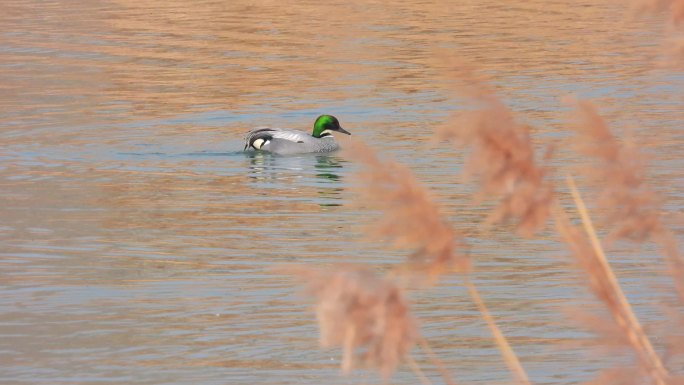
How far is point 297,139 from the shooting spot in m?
16.7

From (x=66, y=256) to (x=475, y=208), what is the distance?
11.1 ft

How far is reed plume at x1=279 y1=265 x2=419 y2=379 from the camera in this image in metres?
3.21

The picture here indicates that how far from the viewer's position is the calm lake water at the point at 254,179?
7375 mm

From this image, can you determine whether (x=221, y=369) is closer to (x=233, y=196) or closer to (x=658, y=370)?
(x=658, y=370)

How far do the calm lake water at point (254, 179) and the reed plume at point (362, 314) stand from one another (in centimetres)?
65

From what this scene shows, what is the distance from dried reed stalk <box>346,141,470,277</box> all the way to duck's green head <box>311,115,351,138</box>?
13112 mm

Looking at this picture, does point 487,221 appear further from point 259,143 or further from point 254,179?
point 259,143

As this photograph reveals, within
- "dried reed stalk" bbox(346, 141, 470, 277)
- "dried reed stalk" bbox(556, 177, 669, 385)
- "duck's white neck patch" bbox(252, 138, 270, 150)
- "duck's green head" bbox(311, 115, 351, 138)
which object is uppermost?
"duck's green head" bbox(311, 115, 351, 138)

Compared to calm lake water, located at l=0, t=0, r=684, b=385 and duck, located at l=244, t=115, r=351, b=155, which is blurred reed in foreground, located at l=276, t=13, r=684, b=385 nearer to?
calm lake water, located at l=0, t=0, r=684, b=385

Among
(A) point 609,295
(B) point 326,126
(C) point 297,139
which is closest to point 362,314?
(A) point 609,295

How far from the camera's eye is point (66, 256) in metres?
10.2

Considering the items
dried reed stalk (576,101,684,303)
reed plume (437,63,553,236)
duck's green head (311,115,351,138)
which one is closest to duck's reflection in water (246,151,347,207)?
duck's green head (311,115,351,138)

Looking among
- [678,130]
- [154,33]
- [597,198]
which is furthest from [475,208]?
[154,33]

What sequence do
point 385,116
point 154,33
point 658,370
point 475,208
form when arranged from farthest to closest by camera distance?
1. point 154,33
2. point 385,116
3. point 475,208
4. point 658,370
